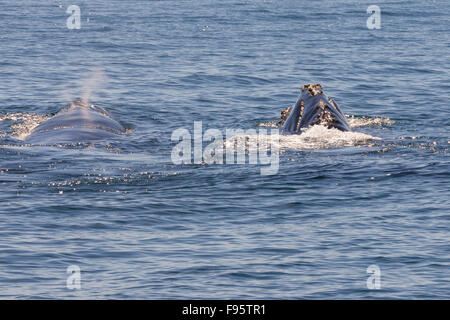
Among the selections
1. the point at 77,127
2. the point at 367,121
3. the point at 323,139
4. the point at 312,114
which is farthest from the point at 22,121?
the point at 367,121

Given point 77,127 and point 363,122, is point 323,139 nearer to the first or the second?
point 363,122

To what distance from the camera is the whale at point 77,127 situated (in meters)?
25.3

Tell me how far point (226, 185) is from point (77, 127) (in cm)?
691

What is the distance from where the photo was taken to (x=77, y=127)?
26531 mm

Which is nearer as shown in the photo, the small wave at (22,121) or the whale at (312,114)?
the whale at (312,114)

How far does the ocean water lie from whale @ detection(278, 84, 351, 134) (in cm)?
54

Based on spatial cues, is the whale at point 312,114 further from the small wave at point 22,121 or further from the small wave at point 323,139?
the small wave at point 22,121

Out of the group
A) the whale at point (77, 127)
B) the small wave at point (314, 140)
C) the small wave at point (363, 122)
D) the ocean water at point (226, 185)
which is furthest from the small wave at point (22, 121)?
the small wave at point (363, 122)

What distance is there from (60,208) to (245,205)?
3.74 m

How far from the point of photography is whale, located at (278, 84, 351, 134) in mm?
25609

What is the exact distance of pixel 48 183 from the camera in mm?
21094

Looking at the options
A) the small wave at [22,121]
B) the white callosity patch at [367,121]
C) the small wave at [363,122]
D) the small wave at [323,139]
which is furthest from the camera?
the white callosity patch at [367,121]

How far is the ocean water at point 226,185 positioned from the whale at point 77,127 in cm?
51

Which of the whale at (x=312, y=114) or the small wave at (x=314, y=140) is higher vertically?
the whale at (x=312, y=114)
